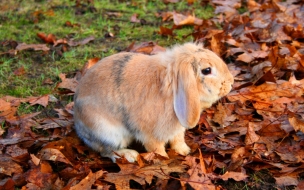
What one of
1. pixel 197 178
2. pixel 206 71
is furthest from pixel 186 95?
pixel 197 178

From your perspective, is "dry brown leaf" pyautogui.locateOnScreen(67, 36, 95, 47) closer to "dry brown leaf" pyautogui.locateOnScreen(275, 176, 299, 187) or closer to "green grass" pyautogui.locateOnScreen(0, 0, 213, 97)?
"green grass" pyautogui.locateOnScreen(0, 0, 213, 97)

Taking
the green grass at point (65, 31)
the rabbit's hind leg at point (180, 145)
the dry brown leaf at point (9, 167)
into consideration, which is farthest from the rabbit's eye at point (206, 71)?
the green grass at point (65, 31)

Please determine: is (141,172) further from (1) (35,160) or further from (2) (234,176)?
(1) (35,160)

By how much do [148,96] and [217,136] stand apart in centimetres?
74

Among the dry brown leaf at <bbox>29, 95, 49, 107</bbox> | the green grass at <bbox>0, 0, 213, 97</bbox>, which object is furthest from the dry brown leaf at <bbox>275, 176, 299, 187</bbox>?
the green grass at <bbox>0, 0, 213, 97</bbox>

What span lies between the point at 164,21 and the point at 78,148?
2994mm

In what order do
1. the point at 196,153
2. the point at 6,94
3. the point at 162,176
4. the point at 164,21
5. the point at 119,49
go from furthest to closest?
the point at 164,21
the point at 119,49
the point at 6,94
the point at 196,153
the point at 162,176

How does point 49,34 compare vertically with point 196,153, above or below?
above

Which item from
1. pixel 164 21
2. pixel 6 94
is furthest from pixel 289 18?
pixel 6 94

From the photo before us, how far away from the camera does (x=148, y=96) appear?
3.11 meters

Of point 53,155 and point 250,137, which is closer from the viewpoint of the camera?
point 53,155

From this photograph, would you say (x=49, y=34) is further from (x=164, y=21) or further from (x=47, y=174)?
(x=47, y=174)

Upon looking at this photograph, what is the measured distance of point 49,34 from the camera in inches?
215

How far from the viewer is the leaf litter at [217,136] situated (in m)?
2.99
